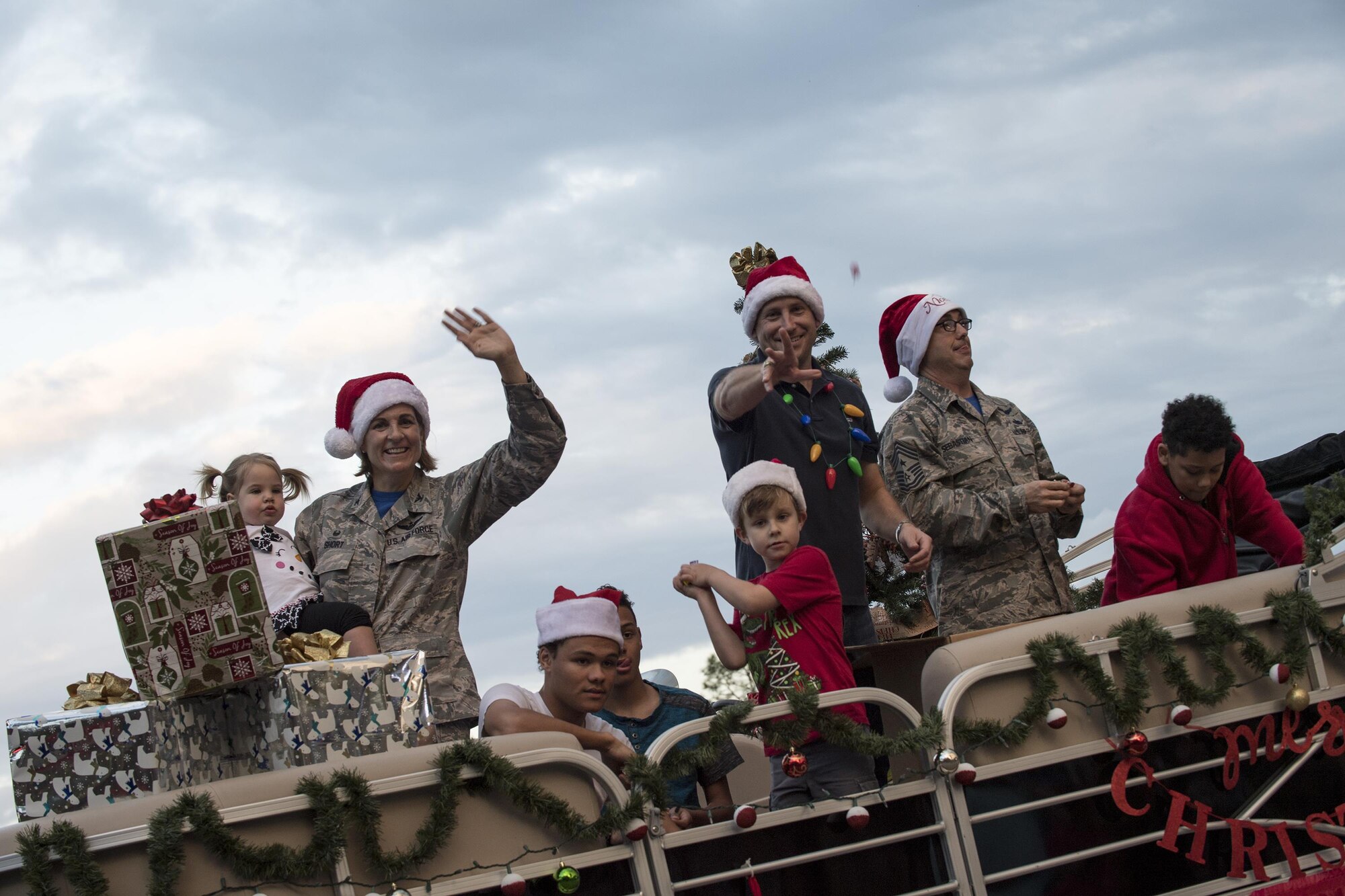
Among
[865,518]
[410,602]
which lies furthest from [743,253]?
[410,602]

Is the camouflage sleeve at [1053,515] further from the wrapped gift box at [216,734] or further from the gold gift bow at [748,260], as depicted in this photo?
the wrapped gift box at [216,734]

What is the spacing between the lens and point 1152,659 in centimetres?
386

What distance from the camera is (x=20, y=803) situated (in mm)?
3312

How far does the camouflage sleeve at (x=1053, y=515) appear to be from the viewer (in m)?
4.62

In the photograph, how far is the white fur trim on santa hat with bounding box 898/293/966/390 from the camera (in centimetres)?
488

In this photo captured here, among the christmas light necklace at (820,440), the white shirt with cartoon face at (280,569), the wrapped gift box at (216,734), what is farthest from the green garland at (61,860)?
the christmas light necklace at (820,440)

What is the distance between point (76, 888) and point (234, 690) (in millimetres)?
648

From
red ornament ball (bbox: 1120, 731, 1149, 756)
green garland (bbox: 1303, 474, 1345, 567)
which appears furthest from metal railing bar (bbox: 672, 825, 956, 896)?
green garland (bbox: 1303, 474, 1345, 567)

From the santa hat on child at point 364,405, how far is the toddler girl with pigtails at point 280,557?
25 cm

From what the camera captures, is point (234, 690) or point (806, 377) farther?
point (806, 377)

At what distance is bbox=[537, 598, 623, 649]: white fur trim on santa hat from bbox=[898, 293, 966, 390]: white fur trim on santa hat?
1661 millimetres

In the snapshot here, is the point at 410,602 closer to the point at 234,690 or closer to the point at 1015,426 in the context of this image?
the point at 234,690

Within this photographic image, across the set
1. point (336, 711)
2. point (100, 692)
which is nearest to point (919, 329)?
point (336, 711)

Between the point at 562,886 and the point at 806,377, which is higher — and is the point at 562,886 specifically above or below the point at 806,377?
below
